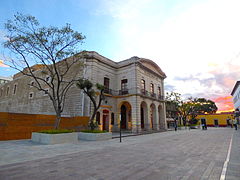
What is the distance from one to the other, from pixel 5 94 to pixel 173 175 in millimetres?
39289

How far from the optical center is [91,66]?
1781 cm

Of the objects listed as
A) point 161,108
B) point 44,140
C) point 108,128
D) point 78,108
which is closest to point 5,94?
point 78,108

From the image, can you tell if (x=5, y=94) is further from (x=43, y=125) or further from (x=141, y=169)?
(x=141, y=169)

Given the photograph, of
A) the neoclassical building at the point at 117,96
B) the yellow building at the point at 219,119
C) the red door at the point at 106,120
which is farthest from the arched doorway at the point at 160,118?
the yellow building at the point at 219,119

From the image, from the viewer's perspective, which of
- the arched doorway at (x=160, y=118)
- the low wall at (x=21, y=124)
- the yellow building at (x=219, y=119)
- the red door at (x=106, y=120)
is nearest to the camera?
the low wall at (x=21, y=124)

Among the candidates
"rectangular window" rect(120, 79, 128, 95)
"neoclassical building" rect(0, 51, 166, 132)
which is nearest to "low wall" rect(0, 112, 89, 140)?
"neoclassical building" rect(0, 51, 166, 132)

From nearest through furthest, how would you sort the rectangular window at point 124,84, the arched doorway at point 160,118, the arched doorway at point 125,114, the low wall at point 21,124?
the low wall at point 21,124
the rectangular window at point 124,84
the arched doorway at point 125,114
the arched doorway at point 160,118

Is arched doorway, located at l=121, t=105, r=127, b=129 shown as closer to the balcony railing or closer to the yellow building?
the balcony railing

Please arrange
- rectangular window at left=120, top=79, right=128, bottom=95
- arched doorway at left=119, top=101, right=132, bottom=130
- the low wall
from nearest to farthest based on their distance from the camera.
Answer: the low wall, rectangular window at left=120, top=79, right=128, bottom=95, arched doorway at left=119, top=101, right=132, bottom=130

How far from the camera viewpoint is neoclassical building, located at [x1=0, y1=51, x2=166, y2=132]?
1789 centimetres

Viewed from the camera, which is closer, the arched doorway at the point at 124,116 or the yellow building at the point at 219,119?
the arched doorway at the point at 124,116

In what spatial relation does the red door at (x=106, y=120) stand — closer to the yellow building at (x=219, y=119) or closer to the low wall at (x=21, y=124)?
the low wall at (x=21, y=124)

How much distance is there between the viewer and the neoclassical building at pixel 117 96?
704 inches

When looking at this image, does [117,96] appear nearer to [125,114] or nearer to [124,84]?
[124,84]
